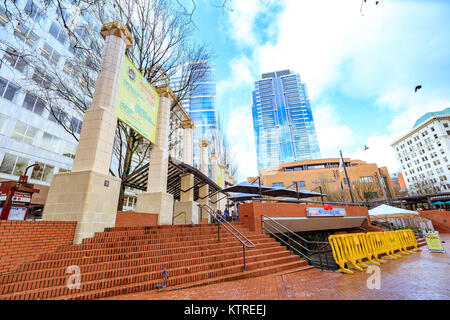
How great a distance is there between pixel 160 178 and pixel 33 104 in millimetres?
16356

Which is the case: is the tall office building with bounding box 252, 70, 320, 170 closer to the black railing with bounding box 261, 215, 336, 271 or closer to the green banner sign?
the black railing with bounding box 261, 215, 336, 271

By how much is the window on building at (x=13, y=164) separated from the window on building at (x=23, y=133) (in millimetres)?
1584

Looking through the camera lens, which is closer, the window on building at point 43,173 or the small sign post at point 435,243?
the small sign post at point 435,243

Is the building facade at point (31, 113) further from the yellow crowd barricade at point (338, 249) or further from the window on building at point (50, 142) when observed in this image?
the yellow crowd barricade at point (338, 249)

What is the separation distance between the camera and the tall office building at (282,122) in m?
95.2

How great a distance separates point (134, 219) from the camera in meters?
7.89

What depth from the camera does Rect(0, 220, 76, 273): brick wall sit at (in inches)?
160

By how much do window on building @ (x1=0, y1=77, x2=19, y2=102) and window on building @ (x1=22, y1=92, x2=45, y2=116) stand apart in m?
0.70

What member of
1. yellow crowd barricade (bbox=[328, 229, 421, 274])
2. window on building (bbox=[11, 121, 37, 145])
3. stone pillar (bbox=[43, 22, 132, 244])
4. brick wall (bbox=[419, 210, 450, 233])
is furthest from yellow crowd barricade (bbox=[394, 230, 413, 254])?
window on building (bbox=[11, 121, 37, 145])

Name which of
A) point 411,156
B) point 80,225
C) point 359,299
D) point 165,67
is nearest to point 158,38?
point 165,67

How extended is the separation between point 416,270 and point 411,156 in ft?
320

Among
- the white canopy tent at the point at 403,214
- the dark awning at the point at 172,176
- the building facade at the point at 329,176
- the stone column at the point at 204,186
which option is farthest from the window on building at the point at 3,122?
the building facade at the point at 329,176

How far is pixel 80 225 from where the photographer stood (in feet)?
18.6
